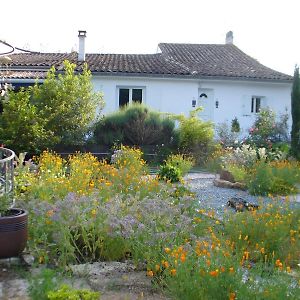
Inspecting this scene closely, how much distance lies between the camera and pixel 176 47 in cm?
2888

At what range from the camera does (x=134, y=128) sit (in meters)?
17.3

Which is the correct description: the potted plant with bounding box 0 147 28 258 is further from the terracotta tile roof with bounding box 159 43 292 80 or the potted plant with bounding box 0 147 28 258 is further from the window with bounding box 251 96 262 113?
the window with bounding box 251 96 262 113

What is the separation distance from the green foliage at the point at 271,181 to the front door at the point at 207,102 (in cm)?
1325

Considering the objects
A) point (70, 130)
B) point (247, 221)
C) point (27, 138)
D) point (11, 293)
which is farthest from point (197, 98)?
point (11, 293)

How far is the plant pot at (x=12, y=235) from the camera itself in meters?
5.72

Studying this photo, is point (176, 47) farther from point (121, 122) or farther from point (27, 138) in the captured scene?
point (27, 138)

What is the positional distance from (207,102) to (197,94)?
119 cm

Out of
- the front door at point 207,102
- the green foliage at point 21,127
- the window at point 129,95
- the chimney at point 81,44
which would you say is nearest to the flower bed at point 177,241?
the green foliage at point 21,127

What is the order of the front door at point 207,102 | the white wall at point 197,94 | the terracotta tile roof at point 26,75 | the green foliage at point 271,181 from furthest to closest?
1. the front door at point 207,102
2. the white wall at point 197,94
3. the terracotta tile roof at point 26,75
4. the green foliage at point 271,181

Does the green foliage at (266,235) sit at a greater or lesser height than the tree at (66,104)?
lesser

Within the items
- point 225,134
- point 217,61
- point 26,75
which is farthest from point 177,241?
point 217,61

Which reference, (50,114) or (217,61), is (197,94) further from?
(50,114)

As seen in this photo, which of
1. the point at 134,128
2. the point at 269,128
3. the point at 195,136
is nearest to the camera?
the point at 134,128

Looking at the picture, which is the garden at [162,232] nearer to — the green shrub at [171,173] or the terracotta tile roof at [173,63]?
the green shrub at [171,173]
